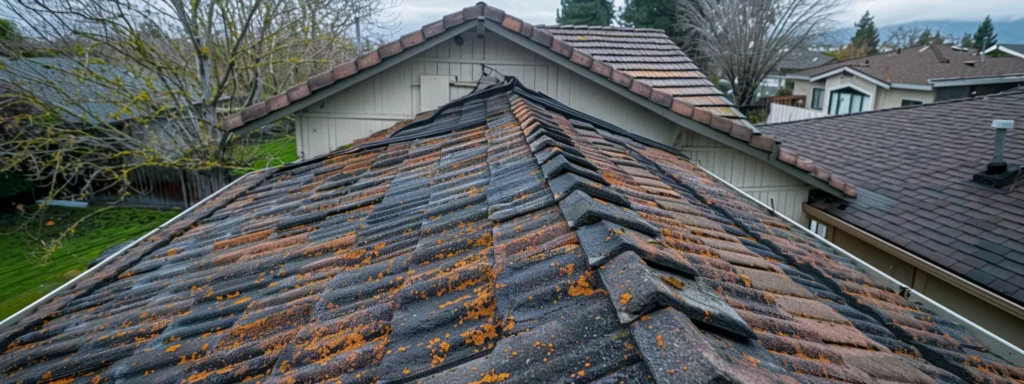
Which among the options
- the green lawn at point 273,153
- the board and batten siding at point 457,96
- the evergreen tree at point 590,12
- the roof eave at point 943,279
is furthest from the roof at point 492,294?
the evergreen tree at point 590,12

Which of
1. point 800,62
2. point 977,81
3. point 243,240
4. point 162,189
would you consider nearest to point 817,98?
point 977,81

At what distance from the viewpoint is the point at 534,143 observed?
2.85 meters

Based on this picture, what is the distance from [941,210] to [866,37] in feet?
152

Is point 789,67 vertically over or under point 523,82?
over

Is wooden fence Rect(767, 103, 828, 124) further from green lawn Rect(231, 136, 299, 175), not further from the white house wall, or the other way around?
green lawn Rect(231, 136, 299, 175)

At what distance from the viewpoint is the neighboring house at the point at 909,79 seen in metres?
19.1

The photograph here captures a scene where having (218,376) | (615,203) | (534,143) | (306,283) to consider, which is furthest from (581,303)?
(534,143)

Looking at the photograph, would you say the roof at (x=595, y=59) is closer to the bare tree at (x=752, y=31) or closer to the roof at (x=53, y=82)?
the roof at (x=53, y=82)

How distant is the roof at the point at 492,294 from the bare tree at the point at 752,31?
26.9m

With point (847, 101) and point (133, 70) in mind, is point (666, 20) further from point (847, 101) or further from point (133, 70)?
point (133, 70)

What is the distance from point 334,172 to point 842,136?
12.4 meters

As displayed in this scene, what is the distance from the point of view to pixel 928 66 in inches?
874

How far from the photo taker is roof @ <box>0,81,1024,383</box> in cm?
124

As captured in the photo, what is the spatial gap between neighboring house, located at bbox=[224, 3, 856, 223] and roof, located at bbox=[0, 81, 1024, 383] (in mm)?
2154
